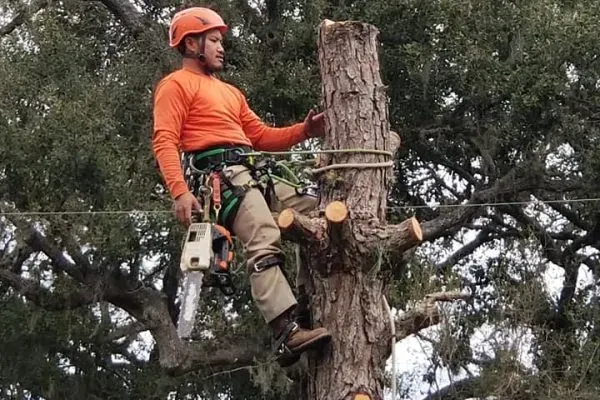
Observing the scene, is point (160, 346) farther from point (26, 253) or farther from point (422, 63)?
point (422, 63)

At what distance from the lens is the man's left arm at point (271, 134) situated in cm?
464

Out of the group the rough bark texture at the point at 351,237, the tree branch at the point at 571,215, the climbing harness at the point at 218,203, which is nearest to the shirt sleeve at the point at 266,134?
the climbing harness at the point at 218,203

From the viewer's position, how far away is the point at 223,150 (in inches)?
172

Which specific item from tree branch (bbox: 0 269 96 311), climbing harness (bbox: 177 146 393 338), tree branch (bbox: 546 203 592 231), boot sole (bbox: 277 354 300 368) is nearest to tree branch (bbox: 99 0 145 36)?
tree branch (bbox: 0 269 96 311)

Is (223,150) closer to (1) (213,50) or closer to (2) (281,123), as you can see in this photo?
(1) (213,50)

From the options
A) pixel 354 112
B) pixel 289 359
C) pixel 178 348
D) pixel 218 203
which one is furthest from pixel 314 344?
pixel 178 348

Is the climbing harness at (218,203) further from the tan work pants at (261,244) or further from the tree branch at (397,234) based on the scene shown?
the tree branch at (397,234)

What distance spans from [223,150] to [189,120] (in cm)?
18

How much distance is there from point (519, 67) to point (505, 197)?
136 cm

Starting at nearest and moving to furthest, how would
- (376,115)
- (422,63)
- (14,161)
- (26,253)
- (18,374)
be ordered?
(376,115)
(14,161)
(422,63)
(26,253)
(18,374)

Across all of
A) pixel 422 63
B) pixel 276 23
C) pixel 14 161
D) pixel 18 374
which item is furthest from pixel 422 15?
pixel 18 374

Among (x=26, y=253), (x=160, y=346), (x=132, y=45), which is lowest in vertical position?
(x=160, y=346)

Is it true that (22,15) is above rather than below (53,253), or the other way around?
above

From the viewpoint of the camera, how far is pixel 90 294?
9.98m
